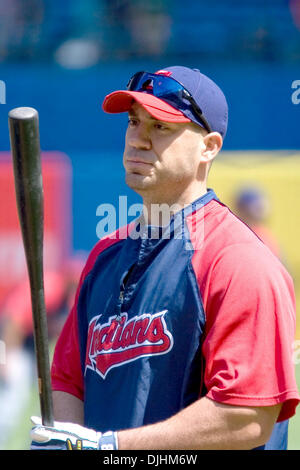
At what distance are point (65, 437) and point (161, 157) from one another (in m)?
0.87

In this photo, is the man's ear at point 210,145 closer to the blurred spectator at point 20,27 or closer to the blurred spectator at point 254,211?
the blurred spectator at point 254,211

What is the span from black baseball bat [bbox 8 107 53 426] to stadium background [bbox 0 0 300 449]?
743cm

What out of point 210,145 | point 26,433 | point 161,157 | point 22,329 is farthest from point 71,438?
point 22,329

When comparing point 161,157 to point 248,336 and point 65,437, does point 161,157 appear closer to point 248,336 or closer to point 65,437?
point 248,336

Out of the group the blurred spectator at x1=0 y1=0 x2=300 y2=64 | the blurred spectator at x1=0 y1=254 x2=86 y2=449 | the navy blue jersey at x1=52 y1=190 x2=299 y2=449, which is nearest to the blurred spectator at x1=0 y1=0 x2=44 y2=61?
the blurred spectator at x1=0 y1=0 x2=300 y2=64

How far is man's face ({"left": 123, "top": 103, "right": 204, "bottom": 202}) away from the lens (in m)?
2.54

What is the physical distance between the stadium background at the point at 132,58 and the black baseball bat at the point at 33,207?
7.43 m

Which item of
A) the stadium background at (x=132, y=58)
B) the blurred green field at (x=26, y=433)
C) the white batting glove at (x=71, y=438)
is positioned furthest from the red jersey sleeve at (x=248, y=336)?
the stadium background at (x=132, y=58)

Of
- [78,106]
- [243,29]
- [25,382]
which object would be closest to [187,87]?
[25,382]

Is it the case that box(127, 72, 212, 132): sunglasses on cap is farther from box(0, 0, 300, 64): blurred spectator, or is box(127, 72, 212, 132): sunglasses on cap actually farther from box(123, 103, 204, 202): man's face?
box(0, 0, 300, 64): blurred spectator

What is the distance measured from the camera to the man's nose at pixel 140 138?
256cm

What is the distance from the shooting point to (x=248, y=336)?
222cm

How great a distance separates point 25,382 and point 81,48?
6.37m

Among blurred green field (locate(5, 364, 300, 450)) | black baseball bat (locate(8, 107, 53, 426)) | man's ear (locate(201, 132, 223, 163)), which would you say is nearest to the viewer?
black baseball bat (locate(8, 107, 53, 426))
